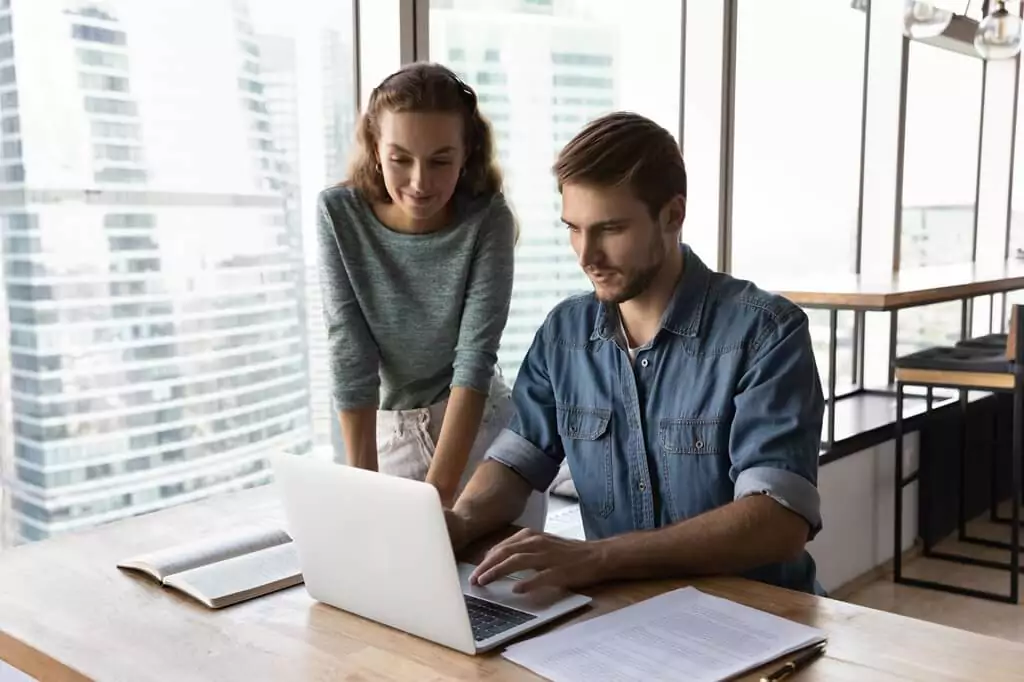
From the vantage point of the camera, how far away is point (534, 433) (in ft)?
5.73

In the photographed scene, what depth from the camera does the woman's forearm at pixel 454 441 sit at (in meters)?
1.89

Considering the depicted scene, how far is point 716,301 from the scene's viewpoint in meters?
1.60

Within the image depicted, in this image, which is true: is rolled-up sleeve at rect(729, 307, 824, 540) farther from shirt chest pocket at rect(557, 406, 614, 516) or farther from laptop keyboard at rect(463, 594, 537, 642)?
laptop keyboard at rect(463, 594, 537, 642)

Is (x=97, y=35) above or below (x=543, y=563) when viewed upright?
above

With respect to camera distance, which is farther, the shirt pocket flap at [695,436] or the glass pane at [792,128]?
the glass pane at [792,128]

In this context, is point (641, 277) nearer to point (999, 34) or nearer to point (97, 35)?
point (97, 35)

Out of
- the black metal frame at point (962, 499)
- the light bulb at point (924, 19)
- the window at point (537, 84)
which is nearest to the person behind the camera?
the window at point (537, 84)

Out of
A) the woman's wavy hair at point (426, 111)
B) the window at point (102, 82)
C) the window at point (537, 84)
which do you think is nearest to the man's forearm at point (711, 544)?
the woman's wavy hair at point (426, 111)

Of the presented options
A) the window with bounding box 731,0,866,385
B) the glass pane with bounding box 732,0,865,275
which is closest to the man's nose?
the window with bounding box 731,0,866,385

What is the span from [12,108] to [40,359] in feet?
1.54

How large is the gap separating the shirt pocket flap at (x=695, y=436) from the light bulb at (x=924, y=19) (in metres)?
2.21

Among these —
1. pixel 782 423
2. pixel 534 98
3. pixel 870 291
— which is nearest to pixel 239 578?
pixel 782 423

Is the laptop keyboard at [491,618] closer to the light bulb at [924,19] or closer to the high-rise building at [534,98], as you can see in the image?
the high-rise building at [534,98]

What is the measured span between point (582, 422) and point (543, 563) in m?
0.38
